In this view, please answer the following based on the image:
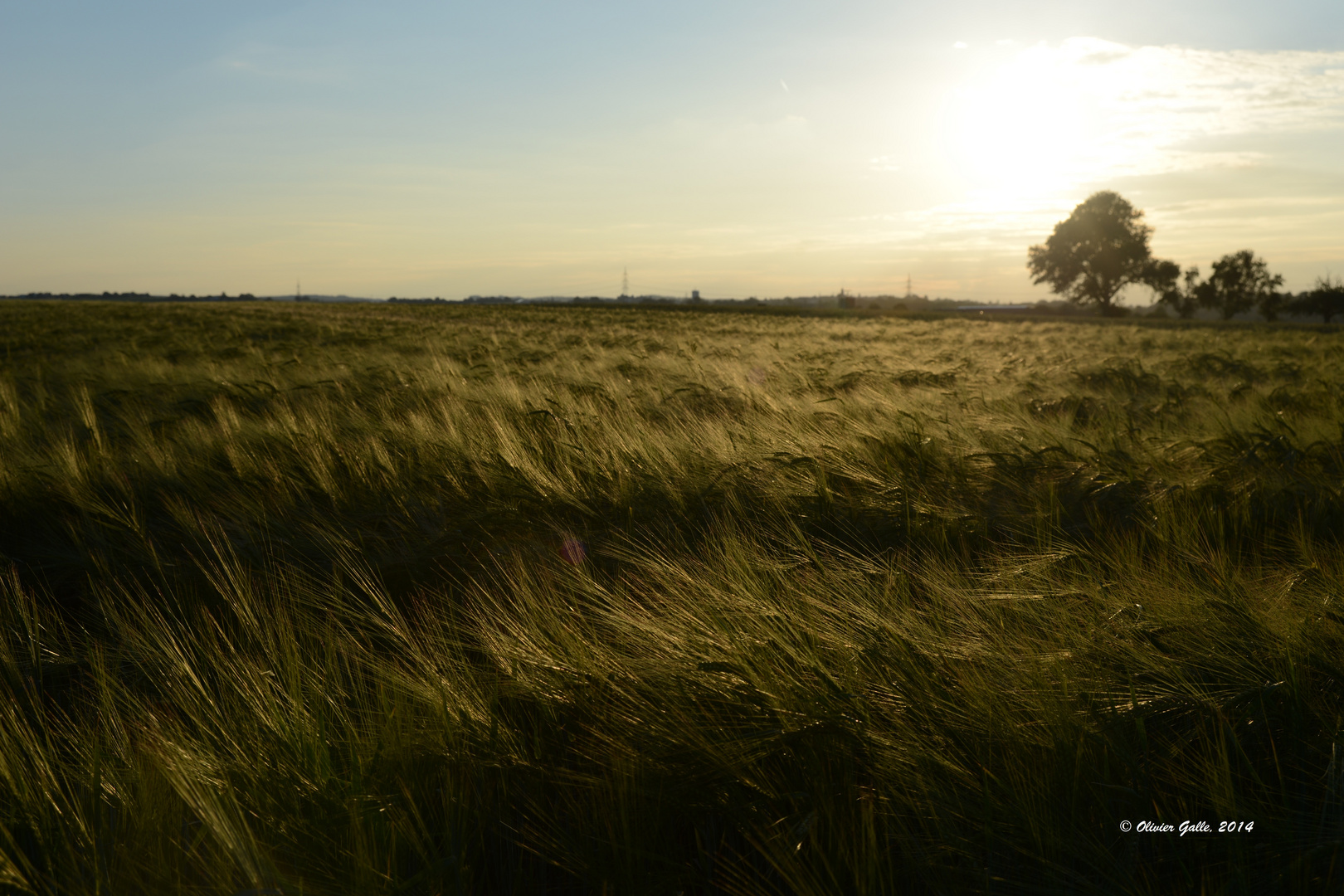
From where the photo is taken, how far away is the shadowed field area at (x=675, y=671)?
1249 mm

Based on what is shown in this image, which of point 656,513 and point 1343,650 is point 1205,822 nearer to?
point 1343,650

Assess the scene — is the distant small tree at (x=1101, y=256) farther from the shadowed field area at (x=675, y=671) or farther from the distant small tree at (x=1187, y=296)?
the shadowed field area at (x=675, y=671)

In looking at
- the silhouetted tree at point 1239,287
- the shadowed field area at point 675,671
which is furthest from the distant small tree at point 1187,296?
the shadowed field area at point 675,671

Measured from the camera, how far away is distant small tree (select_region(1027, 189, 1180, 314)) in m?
62.5

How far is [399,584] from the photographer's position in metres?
2.81

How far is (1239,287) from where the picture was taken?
61000mm

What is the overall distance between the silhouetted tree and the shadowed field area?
7386 cm

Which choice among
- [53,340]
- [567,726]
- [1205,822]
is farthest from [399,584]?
[53,340]

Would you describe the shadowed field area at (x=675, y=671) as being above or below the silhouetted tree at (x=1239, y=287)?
below

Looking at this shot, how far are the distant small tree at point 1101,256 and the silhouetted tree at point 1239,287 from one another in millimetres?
3554

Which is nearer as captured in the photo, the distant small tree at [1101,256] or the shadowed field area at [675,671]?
the shadowed field area at [675,671]

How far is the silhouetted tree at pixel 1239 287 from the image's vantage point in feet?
Result: 193

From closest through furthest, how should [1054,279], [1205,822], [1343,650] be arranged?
[1205,822] < [1343,650] < [1054,279]

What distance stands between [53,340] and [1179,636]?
71.9 ft
